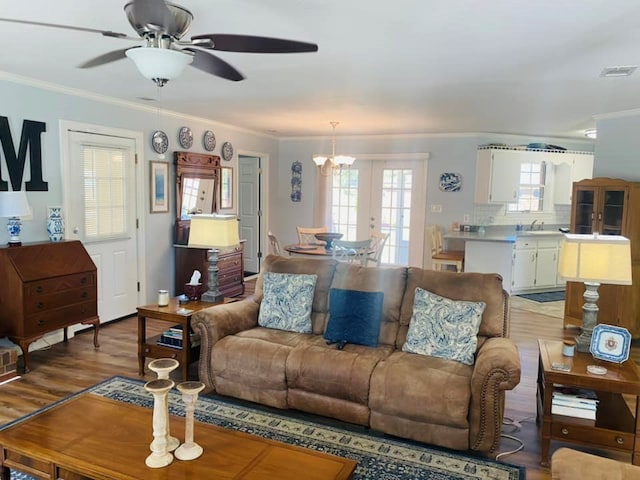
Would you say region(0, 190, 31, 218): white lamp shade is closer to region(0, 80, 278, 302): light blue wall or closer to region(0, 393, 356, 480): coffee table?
region(0, 80, 278, 302): light blue wall

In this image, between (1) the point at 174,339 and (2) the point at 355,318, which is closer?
(2) the point at 355,318

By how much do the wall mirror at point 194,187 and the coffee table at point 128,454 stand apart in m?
3.99

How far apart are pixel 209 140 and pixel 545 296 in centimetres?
533

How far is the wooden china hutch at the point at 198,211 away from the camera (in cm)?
612

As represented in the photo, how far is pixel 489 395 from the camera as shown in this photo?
8.84 feet

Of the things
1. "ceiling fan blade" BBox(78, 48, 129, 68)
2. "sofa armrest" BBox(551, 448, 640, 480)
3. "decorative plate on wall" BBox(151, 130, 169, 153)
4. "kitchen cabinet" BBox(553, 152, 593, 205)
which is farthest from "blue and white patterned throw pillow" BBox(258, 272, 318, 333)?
"kitchen cabinet" BBox(553, 152, 593, 205)

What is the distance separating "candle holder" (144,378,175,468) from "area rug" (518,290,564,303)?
19.8 feet

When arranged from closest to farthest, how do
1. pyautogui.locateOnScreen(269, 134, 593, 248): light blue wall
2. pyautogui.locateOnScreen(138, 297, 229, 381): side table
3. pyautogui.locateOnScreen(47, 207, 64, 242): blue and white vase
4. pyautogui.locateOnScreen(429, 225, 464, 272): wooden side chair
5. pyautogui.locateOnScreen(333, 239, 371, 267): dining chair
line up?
pyautogui.locateOnScreen(138, 297, 229, 381): side table → pyautogui.locateOnScreen(47, 207, 64, 242): blue and white vase → pyautogui.locateOnScreen(333, 239, 371, 267): dining chair → pyautogui.locateOnScreen(429, 225, 464, 272): wooden side chair → pyautogui.locateOnScreen(269, 134, 593, 248): light blue wall

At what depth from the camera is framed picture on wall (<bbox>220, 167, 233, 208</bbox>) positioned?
7.05 metres

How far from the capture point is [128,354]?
4.35 m

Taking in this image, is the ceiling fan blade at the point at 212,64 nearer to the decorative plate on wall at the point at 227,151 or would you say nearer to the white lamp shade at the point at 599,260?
the white lamp shade at the point at 599,260

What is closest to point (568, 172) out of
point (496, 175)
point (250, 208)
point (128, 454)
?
point (496, 175)

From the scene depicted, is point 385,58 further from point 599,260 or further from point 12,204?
point 12,204

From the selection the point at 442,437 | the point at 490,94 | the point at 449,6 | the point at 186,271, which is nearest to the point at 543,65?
the point at 490,94
